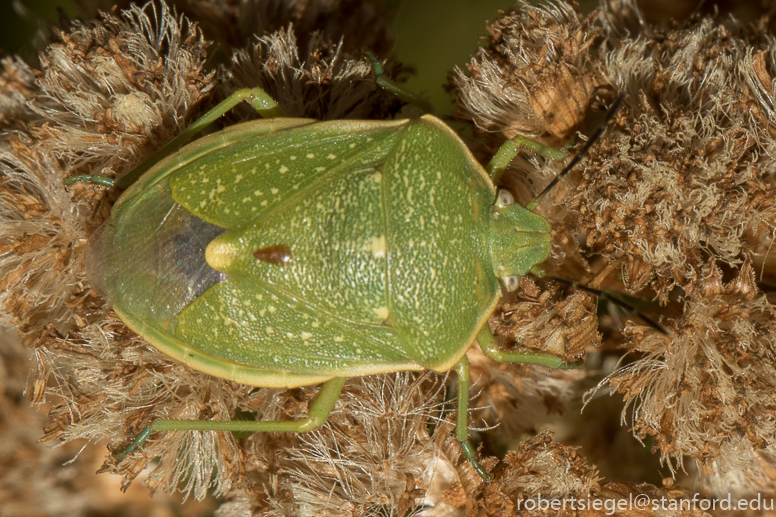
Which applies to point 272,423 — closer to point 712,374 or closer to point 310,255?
point 310,255

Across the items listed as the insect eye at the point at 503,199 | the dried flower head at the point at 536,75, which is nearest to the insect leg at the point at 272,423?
the insect eye at the point at 503,199

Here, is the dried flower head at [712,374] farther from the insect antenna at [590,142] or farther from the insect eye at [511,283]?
the insect antenna at [590,142]

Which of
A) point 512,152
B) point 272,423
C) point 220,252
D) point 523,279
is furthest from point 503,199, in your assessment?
point 272,423

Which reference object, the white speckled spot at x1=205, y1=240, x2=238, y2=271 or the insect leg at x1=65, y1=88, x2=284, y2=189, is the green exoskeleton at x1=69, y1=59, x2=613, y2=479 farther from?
the insect leg at x1=65, y1=88, x2=284, y2=189

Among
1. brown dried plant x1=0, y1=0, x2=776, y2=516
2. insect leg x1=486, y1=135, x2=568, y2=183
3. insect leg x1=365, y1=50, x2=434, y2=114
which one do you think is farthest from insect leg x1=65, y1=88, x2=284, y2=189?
insect leg x1=486, y1=135, x2=568, y2=183

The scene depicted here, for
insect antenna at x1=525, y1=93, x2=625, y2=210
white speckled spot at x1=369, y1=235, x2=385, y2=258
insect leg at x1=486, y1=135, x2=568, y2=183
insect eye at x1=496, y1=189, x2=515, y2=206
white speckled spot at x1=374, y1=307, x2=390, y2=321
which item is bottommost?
white speckled spot at x1=374, y1=307, x2=390, y2=321

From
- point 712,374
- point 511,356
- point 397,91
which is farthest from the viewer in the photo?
point 397,91

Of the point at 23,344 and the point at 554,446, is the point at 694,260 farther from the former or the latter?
the point at 23,344
